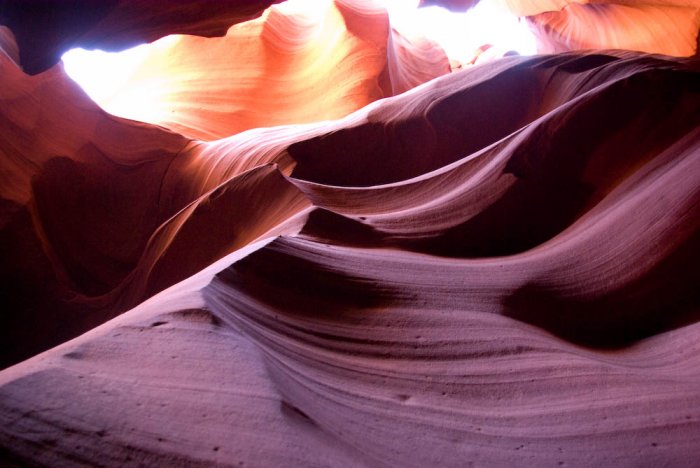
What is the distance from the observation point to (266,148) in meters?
3.82

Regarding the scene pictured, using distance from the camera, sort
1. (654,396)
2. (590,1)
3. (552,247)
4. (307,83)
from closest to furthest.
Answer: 1. (654,396)
2. (552,247)
3. (307,83)
4. (590,1)

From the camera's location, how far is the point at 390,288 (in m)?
1.79

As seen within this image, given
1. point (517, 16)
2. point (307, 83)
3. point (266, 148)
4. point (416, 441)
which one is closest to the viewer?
point (416, 441)

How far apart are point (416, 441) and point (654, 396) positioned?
0.64 m

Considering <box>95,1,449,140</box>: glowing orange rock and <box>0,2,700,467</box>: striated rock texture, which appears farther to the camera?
<box>95,1,449,140</box>: glowing orange rock

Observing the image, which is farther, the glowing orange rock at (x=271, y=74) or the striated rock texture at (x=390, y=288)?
the glowing orange rock at (x=271, y=74)

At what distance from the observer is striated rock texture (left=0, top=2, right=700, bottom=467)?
3.74 feet

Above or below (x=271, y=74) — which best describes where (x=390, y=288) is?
above

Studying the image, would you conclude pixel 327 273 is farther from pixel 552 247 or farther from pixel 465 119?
pixel 465 119

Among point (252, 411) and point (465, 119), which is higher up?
point (252, 411)

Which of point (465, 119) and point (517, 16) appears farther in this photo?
point (517, 16)

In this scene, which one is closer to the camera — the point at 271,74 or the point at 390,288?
the point at 390,288

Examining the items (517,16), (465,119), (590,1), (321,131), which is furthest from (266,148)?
(517,16)

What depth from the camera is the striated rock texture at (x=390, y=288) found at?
44.9 inches
